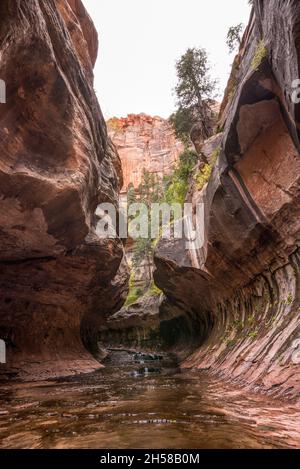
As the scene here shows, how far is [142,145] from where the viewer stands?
6494cm

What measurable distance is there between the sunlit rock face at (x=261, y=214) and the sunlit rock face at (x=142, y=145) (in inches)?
1924

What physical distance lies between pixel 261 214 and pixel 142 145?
58343 millimetres

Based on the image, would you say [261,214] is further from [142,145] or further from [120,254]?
[142,145]

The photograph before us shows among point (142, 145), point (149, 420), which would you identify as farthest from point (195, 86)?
point (142, 145)

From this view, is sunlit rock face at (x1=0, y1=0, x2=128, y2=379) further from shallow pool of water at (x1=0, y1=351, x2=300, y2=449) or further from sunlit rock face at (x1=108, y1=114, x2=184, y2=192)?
sunlit rock face at (x1=108, y1=114, x2=184, y2=192)

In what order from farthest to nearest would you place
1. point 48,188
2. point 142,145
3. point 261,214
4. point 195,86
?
point 142,145 → point 195,86 → point 261,214 → point 48,188

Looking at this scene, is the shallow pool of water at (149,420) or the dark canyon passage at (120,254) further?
the dark canyon passage at (120,254)

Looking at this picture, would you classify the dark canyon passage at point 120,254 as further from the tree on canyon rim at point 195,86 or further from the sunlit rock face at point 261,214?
the tree on canyon rim at point 195,86

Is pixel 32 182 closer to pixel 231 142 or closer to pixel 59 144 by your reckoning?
pixel 59 144

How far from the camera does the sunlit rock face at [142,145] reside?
2426 inches

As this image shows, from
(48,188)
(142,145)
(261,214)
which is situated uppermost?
(142,145)

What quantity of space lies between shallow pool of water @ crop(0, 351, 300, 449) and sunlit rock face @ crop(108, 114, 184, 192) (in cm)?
5389

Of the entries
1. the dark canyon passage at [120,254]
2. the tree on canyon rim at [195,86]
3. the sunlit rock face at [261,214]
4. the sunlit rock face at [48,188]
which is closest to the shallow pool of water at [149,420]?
the dark canyon passage at [120,254]
